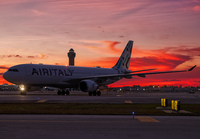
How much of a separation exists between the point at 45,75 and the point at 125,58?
908 inches

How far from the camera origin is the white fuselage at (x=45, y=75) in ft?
162

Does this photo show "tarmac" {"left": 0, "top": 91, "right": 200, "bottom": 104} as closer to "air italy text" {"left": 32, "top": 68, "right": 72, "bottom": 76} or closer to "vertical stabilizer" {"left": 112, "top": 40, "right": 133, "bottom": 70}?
"air italy text" {"left": 32, "top": 68, "right": 72, "bottom": 76}

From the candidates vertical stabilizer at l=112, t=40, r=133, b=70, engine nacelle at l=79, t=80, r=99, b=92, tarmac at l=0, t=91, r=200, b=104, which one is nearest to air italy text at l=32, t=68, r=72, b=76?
engine nacelle at l=79, t=80, r=99, b=92

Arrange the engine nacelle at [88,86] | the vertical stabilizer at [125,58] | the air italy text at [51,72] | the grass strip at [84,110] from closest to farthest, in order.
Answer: the grass strip at [84,110] → the air italy text at [51,72] → the engine nacelle at [88,86] → the vertical stabilizer at [125,58]

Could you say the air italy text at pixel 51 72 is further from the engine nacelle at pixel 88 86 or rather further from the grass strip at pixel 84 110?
the grass strip at pixel 84 110

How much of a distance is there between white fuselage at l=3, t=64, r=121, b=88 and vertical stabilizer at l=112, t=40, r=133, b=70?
9804mm

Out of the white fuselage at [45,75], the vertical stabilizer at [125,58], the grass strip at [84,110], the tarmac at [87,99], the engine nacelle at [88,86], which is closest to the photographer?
the grass strip at [84,110]

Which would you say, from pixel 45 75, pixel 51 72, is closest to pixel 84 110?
pixel 45 75

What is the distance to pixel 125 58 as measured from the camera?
69625 mm

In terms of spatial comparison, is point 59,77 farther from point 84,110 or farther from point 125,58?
point 84,110

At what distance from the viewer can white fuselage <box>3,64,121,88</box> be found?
162ft

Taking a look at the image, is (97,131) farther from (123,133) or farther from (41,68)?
(41,68)

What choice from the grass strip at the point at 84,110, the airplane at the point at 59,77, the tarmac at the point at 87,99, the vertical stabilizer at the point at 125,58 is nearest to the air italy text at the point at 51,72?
the airplane at the point at 59,77

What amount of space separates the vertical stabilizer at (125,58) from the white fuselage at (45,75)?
980 centimetres
